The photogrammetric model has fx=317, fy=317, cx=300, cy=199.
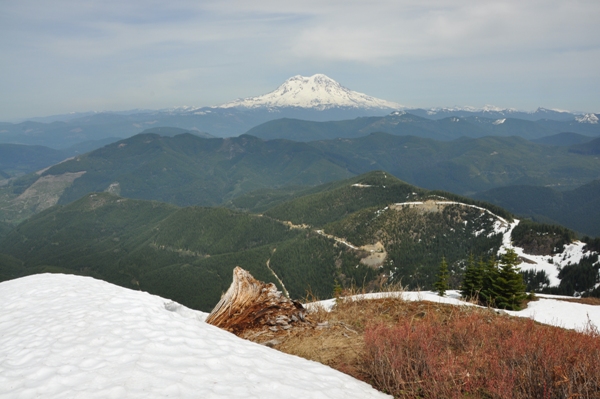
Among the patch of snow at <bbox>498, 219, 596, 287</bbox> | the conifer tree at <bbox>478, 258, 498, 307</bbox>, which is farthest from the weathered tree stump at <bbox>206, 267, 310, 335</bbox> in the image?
the patch of snow at <bbox>498, 219, 596, 287</bbox>

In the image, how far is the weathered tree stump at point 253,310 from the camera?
10.4 metres

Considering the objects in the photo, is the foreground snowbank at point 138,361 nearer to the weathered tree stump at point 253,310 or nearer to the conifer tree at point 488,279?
the weathered tree stump at point 253,310

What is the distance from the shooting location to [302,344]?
9.04 m

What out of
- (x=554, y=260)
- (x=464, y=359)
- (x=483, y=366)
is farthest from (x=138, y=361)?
(x=554, y=260)

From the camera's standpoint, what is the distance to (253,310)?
35.8 feet

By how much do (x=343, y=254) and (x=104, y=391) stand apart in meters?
145

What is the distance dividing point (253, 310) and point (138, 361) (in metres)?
4.97

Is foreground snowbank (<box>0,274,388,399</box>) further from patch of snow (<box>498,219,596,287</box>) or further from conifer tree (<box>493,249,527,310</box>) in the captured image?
patch of snow (<box>498,219,596,287</box>)

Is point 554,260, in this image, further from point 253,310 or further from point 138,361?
point 138,361

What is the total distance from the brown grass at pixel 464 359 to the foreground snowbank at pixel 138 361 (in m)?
0.66

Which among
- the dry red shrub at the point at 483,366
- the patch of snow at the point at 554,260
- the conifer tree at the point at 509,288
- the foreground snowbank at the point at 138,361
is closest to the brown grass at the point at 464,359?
the dry red shrub at the point at 483,366

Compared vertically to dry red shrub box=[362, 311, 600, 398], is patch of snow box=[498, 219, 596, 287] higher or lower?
lower

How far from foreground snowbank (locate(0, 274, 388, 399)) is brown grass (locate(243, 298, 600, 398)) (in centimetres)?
66

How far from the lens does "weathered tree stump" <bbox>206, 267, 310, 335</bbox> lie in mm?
10383
